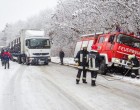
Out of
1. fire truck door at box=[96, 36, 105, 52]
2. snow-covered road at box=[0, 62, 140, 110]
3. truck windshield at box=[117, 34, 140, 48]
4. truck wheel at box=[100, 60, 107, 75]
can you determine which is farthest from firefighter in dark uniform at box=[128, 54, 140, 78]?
snow-covered road at box=[0, 62, 140, 110]

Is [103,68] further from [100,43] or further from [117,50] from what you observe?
[100,43]

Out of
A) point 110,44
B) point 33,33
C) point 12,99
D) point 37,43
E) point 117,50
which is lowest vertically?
point 12,99

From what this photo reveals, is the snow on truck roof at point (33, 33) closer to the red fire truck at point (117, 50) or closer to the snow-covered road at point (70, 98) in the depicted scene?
the red fire truck at point (117, 50)

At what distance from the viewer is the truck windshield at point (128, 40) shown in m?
18.8

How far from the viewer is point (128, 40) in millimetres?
18938

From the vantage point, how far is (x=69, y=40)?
46125 millimetres

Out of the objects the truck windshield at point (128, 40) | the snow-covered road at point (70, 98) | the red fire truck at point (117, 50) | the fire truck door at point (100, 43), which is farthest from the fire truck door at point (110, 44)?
the snow-covered road at point (70, 98)

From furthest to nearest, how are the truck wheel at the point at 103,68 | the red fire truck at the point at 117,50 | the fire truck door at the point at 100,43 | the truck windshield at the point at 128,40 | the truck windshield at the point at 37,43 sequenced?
1. the truck windshield at the point at 37,43
2. the fire truck door at the point at 100,43
3. the truck wheel at the point at 103,68
4. the truck windshield at the point at 128,40
5. the red fire truck at the point at 117,50

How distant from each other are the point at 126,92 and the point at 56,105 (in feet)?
11.8

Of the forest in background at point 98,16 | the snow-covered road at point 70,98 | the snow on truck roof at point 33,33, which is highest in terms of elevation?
the forest in background at point 98,16

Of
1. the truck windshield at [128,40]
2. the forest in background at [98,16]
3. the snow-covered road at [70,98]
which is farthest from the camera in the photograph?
the forest in background at [98,16]

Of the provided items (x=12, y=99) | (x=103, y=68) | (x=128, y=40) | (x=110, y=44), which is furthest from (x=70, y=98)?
(x=128, y=40)

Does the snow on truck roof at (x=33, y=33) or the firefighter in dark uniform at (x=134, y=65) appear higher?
the snow on truck roof at (x=33, y=33)

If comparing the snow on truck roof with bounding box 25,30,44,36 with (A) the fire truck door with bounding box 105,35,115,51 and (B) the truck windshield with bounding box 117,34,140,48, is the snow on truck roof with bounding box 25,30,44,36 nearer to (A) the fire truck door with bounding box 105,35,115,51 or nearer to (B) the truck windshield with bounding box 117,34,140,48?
(A) the fire truck door with bounding box 105,35,115,51
